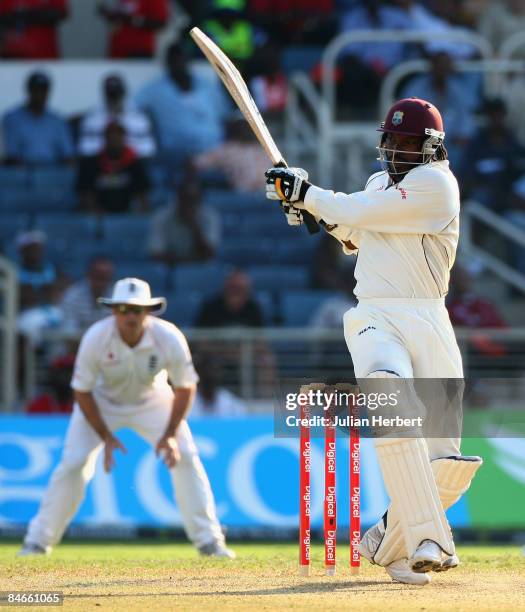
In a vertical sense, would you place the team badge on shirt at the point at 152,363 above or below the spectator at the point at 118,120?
below

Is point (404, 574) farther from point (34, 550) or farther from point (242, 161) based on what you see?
point (242, 161)

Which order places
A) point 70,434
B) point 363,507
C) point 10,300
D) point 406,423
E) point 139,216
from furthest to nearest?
point 139,216, point 10,300, point 363,507, point 70,434, point 406,423

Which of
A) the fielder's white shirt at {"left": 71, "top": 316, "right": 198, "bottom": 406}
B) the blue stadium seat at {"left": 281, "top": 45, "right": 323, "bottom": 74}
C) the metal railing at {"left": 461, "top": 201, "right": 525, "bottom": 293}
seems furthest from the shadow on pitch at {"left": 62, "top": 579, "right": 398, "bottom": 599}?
the blue stadium seat at {"left": 281, "top": 45, "right": 323, "bottom": 74}

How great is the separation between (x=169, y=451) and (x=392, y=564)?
2.67 meters

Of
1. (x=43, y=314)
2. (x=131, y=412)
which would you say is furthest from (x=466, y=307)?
(x=131, y=412)

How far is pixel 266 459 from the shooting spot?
1200 centimetres

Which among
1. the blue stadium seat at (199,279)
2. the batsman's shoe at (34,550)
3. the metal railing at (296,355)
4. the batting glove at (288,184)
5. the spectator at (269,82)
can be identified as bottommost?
the batsman's shoe at (34,550)

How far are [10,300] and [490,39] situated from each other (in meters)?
6.33

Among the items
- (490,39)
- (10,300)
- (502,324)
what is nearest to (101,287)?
(10,300)

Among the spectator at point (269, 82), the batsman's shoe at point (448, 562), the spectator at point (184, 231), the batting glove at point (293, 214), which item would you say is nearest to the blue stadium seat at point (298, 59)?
the spectator at point (269, 82)

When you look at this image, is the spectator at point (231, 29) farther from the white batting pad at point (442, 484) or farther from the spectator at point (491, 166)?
the white batting pad at point (442, 484)

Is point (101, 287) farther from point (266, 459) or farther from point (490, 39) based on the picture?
point (490, 39)

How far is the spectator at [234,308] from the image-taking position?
1330 centimetres

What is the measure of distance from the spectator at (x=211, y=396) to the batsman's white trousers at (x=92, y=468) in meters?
2.45
